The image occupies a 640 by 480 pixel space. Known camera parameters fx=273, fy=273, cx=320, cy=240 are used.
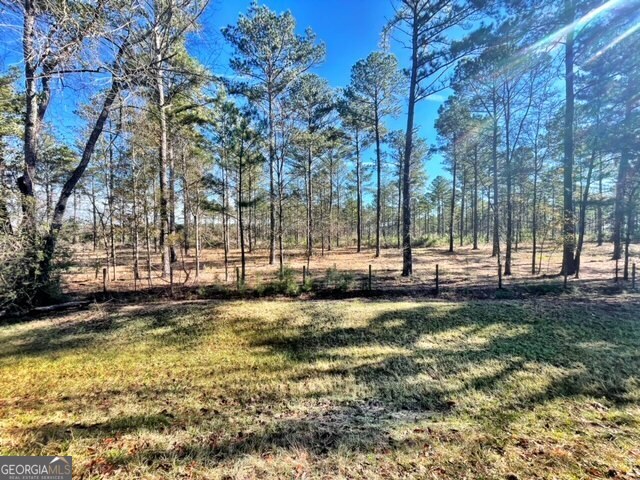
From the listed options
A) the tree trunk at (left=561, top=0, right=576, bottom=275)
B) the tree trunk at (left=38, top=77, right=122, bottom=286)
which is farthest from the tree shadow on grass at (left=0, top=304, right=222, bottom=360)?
the tree trunk at (left=561, top=0, right=576, bottom=275)

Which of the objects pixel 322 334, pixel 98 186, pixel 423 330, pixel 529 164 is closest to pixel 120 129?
pixel 322 334

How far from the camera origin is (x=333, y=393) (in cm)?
354

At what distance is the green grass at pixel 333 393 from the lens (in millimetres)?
2314

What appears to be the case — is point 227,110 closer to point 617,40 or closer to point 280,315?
point 280,315

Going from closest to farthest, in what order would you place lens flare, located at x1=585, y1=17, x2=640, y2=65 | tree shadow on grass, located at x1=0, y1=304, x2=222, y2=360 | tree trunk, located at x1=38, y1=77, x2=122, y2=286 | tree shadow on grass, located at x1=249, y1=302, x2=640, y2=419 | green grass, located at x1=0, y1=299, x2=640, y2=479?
green grass, located at x1=0, y1=299, x2=640, y2=479, tree shadow on grass, located at x1=249, y1=302, x2=640, y2=419, tree shadow on grass, located at x1=0, y1=304, x2=222, y2=360, tree trunk, located at x1=38, y1=77, x2=122, y2=286, lens flare, located at x1=585, y1=17, x2=640, y2=65

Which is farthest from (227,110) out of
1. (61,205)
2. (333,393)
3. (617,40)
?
(617,40)

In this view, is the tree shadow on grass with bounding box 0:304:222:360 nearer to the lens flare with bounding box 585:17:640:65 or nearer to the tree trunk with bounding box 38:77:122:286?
the tree trunk with bounding box 38:77:122:286

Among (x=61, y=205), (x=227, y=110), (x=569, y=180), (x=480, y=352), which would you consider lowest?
(x=480, y=352)

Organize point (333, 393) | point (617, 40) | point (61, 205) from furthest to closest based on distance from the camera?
1. point (617, 40)
2. point (61, 205)
3. point (333, 393)

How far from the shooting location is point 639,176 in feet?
33.5

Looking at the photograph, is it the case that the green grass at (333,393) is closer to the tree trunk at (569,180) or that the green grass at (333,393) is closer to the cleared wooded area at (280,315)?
the cleared wooded area at (280,315)

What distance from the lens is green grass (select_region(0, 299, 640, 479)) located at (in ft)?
7.59

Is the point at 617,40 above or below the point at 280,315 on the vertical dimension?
above

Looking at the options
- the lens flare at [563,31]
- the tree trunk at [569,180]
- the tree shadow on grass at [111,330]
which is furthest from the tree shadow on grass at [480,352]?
the lens flare at [563,31]
